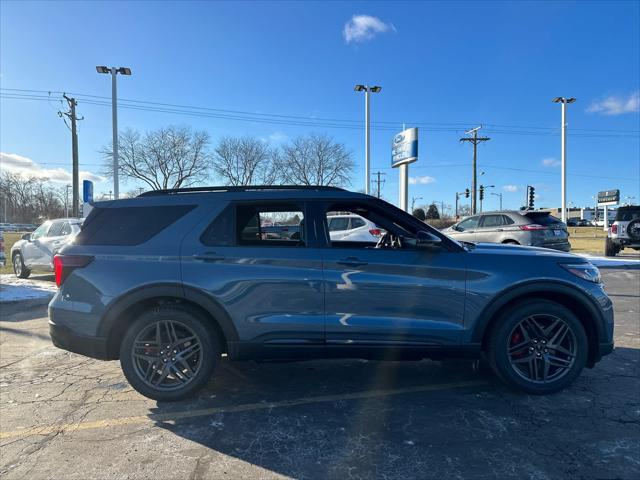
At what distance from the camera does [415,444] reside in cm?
296

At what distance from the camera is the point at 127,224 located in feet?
12.2

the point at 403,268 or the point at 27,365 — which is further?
the point at 27,365

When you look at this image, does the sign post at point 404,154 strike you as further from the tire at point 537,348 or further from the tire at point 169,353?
the tire at point 169,353

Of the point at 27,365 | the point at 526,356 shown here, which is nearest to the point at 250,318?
the point at 526,356

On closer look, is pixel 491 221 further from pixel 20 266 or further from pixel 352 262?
pixel 20 266

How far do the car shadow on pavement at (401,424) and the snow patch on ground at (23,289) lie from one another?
6738mm

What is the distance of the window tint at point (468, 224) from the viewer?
1379 cm

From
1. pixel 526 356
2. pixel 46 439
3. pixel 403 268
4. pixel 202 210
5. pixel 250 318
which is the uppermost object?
pixel 202 210

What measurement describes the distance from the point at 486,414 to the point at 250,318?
207cm

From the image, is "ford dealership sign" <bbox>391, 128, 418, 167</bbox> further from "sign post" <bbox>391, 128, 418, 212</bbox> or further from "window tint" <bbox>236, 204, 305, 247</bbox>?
"window tint" <bbox>236, 204, 305, 247</bbox>

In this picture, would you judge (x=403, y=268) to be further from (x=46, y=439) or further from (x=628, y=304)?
(x=628, y=304)

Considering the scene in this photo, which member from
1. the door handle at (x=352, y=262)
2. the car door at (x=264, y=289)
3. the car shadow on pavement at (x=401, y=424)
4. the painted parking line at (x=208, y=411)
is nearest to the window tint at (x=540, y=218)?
the car shadow on pavement at (x=401, y=424)

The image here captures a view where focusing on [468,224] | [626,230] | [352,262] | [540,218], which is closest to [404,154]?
[468,224]

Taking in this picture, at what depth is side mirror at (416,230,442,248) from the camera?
357cm
